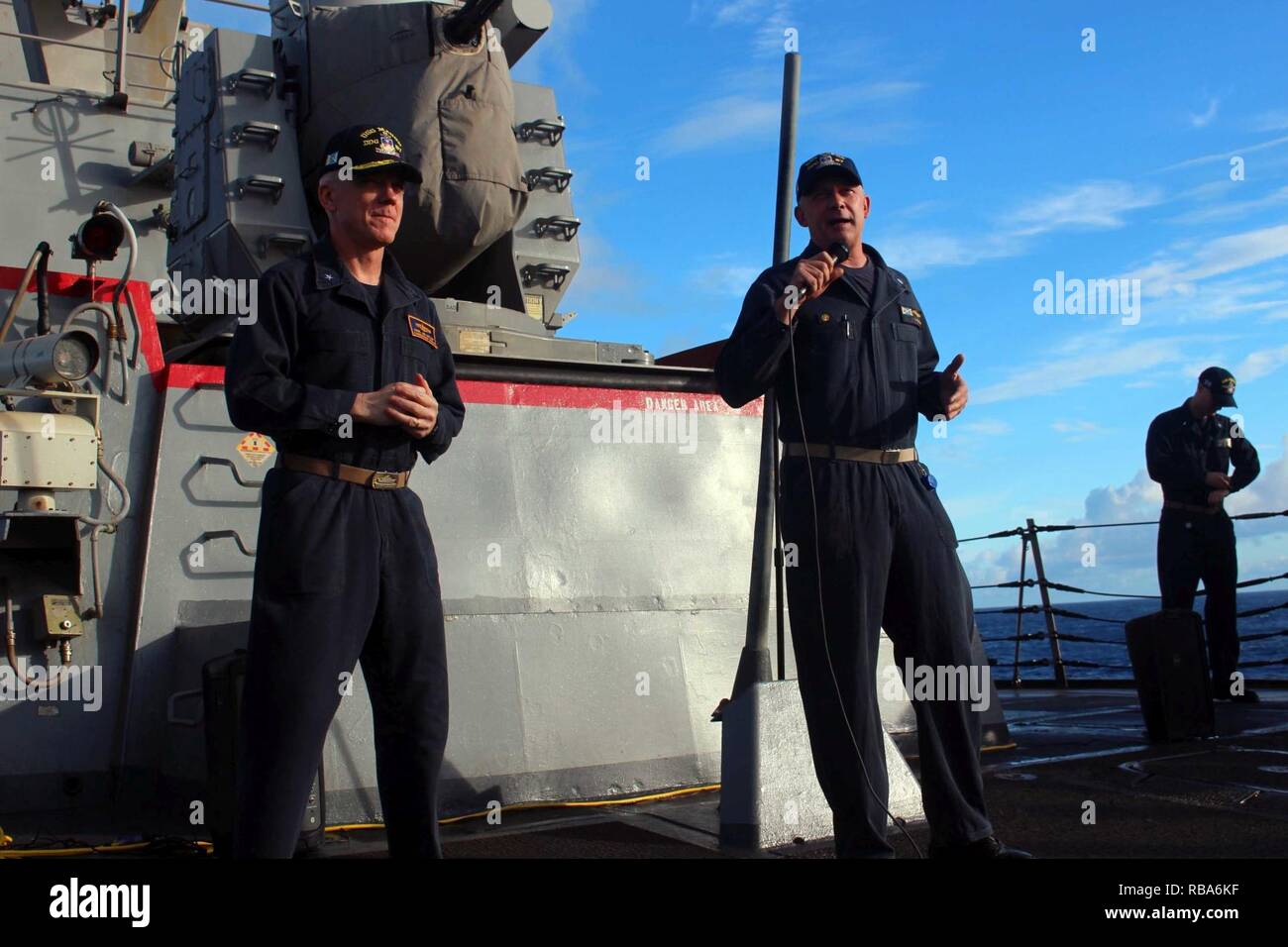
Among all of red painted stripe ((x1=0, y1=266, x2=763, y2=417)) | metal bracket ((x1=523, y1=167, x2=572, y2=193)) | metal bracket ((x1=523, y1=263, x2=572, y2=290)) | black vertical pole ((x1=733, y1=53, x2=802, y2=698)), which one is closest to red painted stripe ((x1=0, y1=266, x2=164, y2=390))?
red painted stripe ((x1=0, y1=266, x2=763, y2=417))

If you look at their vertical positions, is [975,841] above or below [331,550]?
below

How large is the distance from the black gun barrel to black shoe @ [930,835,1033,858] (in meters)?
4.16

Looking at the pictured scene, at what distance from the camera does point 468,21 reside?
6172 millimetres

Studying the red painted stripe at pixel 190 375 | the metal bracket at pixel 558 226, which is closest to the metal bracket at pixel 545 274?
the metal bracket at pixel 558 226

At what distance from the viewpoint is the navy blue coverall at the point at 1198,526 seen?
824 centimetres

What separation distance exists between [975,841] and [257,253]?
4025 millimetres

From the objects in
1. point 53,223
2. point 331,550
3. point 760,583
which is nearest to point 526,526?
point 760,583

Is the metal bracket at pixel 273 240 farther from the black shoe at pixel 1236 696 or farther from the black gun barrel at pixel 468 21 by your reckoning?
the black shoe at pixel 1236 696

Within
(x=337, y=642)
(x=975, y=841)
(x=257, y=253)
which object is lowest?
(x=975, y=841)

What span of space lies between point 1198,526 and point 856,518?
211 inches

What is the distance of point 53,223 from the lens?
7.32 m
